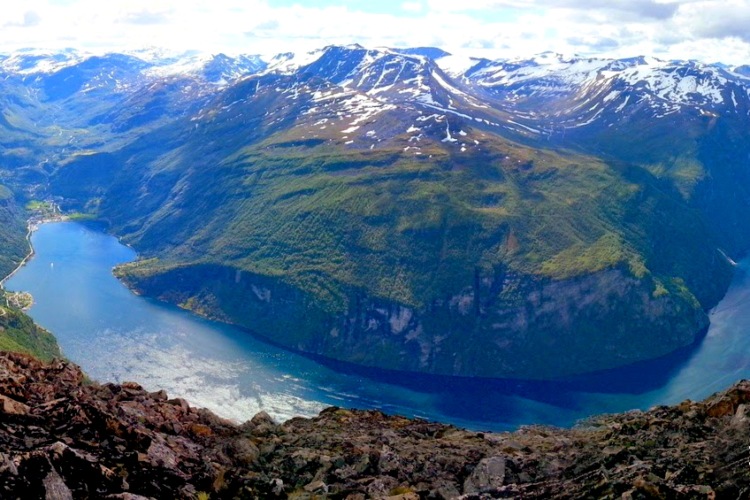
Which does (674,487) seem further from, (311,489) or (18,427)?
(18,427)

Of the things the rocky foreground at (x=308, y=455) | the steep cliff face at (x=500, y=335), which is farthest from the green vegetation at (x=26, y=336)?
the rocky foreground at (x=308, y=455)

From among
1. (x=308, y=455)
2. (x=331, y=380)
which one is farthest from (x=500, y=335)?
(x=308, y=455)

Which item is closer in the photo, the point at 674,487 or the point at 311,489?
the point at 674,487

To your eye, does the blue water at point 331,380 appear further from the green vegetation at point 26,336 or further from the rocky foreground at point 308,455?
the rocky foreground at point 308,455

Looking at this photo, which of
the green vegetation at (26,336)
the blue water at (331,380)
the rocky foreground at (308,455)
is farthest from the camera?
the blue water at (331,380)

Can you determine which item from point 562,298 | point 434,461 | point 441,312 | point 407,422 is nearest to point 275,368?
point 441,312

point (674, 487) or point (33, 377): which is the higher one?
point (674, 487)
